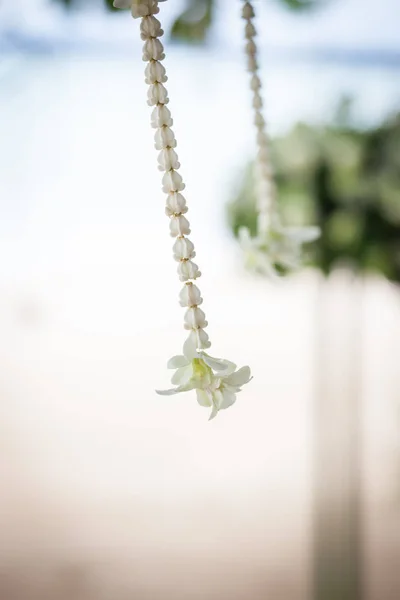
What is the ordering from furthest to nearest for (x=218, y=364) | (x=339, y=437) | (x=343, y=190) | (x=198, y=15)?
1. (x=339, y=437)
2. (x=343, y=190)
3. (x=198, y=15)
4. (x=218, y=364)

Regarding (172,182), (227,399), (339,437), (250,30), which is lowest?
(339,437)

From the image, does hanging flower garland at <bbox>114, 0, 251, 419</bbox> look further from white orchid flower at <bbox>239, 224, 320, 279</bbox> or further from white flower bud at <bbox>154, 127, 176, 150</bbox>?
white orchid flower at <bbox>239, 224, 320, 279</bbox>

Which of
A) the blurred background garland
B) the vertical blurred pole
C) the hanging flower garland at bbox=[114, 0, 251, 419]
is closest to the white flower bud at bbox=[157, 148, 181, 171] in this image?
the hanging flower garland at bbox=[114, 0, 251, 419]

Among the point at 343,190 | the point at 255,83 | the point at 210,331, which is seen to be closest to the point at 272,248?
the point at 255,83

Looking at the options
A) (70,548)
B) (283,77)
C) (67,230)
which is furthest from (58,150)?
(70,548)

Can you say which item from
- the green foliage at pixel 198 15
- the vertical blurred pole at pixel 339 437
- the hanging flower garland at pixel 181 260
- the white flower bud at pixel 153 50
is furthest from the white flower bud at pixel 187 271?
the vertical blurred pole at pixel 339 437

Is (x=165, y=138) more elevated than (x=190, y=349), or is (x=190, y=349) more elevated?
(x=165, y=138)

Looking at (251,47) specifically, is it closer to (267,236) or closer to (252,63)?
(252,63)
